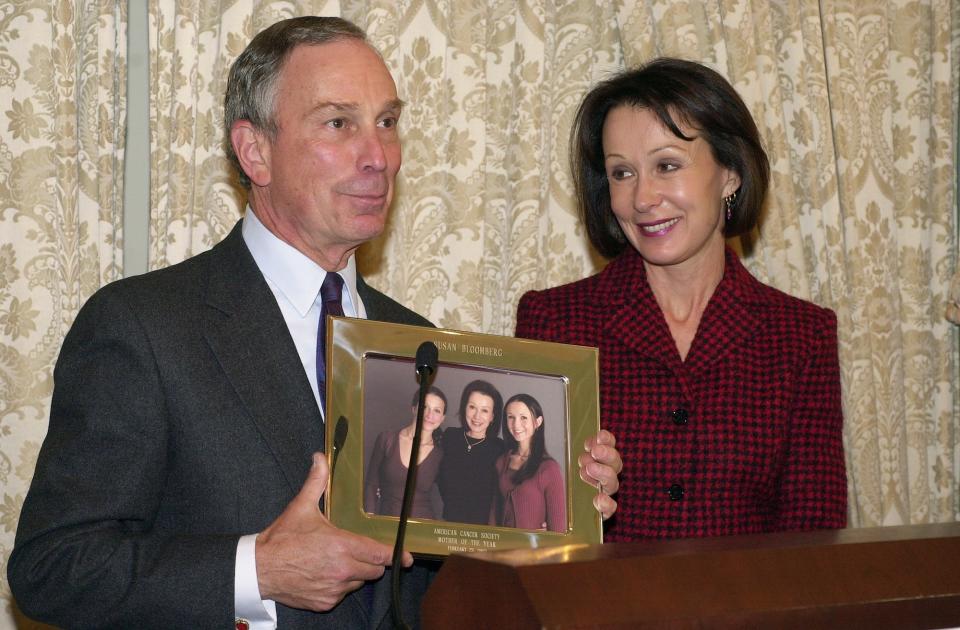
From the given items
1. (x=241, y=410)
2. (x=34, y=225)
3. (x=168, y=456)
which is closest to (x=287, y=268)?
(x=241, y=410)

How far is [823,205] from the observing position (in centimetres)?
360

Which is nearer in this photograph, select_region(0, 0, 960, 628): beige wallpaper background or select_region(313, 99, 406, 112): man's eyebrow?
select_region(313, 99, 406, 112): man's eyebrow

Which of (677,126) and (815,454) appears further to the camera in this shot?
(677,126)

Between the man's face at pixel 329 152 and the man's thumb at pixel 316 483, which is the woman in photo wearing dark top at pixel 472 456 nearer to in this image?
the man's thumb at pixel 316 483

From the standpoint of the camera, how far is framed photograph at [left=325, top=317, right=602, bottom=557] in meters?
1.82

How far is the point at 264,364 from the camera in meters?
2.04

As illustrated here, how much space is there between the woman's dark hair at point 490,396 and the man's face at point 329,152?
18.2 inches

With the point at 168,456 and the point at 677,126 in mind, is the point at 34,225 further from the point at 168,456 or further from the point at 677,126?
the point at 677,126

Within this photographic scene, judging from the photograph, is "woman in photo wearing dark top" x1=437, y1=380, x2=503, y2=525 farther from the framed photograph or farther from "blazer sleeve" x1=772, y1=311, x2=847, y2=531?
"blazer sleeve" x1=772, y1=311, x2=847, y2=531

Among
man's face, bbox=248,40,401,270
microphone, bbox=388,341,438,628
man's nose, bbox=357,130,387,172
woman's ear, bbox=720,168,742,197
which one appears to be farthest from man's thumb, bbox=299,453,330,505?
woman's ear, bbox=720,168,742,197

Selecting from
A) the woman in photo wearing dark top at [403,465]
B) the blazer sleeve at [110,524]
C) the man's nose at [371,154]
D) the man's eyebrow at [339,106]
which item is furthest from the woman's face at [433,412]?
the man's eyebrow at [339,106]

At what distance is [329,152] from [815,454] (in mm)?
1308

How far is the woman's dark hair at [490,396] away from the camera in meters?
1.91

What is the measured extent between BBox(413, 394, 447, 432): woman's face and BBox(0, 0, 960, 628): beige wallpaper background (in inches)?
50.5
